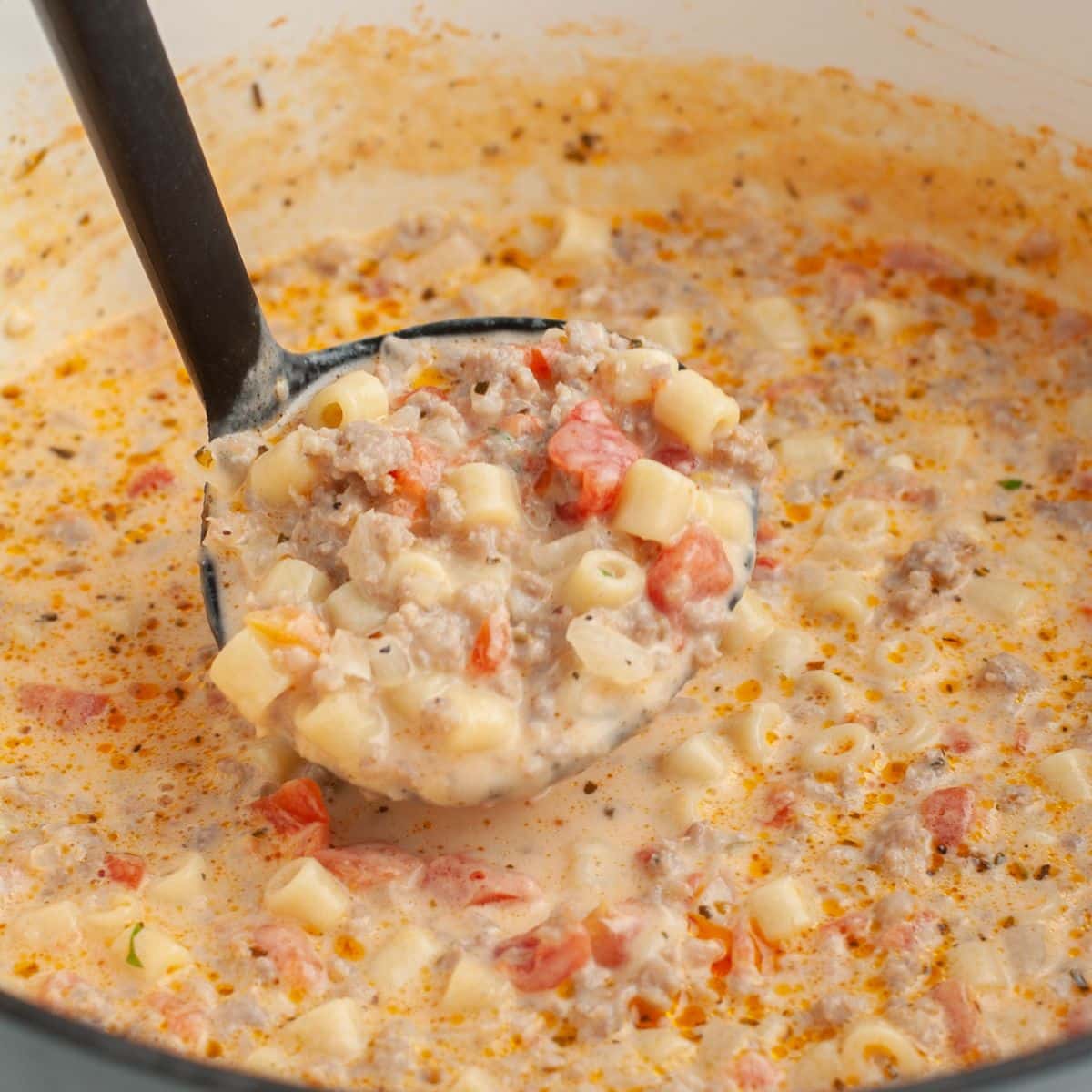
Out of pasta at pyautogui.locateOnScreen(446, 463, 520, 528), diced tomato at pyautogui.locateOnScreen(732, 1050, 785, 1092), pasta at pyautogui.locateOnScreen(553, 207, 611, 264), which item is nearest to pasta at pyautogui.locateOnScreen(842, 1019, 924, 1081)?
diced tomato at pyautogui.locateOnScreen(732, 1050, 785, 1092)

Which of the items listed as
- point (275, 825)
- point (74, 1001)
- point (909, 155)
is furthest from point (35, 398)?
point (909, 155)

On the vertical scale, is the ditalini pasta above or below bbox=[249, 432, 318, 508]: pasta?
below

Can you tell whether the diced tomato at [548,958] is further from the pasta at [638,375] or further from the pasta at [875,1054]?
the pasta at [638,375]

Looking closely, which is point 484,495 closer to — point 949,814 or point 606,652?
point 606,652

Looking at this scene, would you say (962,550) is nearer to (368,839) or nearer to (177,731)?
(368,839)

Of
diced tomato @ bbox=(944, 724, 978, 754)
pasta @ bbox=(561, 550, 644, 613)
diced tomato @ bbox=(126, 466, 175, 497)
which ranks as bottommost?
diced tomato @ bbox=(944, 724, 978, 754)

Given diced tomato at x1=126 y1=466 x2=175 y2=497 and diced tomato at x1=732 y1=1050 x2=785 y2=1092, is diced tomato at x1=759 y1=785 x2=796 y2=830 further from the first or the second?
diced tomato at x1=126 y1=466 x2=175 y2=497

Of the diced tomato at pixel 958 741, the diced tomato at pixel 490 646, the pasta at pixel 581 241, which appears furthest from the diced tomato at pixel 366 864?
the pasta at pixel 581 241
